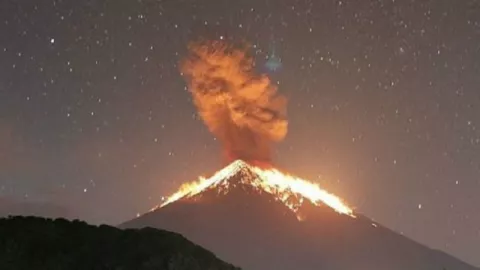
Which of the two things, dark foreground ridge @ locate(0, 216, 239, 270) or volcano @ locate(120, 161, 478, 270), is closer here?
dark foreground ridge @ locate(0, 216, 239, 270)

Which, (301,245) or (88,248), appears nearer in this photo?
(88,248)

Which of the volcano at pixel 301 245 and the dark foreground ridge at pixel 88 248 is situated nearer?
the dark foreground ridge at pixel 88 248

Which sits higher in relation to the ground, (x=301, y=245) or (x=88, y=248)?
(x=301, y=245)

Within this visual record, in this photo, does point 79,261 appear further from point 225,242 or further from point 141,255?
point 225,242

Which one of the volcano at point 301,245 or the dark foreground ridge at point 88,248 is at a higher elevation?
the volcano at point 301,245

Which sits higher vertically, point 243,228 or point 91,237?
point 243,228

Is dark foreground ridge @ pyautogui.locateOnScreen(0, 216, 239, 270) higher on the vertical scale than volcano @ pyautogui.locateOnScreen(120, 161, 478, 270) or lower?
lower

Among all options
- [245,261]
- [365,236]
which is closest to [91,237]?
[245,261]

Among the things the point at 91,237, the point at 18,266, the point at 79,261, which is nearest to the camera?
the point at 18,266
